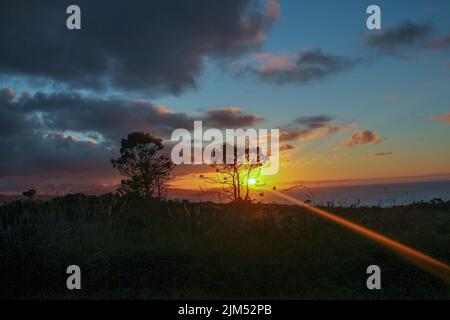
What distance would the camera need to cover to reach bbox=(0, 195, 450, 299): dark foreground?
31.1 feet

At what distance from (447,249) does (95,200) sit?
9.87 m

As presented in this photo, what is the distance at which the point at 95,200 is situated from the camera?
603 inches

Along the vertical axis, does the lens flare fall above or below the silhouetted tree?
below

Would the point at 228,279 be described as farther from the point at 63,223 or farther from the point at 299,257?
the point at 63,223

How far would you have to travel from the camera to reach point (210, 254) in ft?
35.8

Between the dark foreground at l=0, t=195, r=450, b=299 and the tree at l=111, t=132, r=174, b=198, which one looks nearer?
the dark foreground at l=0, t=195, r=450, b=299

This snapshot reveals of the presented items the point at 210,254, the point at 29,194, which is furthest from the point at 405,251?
the point at 29,194

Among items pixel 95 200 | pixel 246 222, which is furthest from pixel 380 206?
pixel 95 200

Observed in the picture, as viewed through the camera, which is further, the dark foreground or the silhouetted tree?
the silhouetted tree

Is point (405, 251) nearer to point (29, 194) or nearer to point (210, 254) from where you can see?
point (210, 254)

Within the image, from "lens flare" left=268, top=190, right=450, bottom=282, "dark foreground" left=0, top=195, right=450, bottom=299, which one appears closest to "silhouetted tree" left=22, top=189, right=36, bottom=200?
"dark foreground" left=0, top=195, right=450, bottom=299

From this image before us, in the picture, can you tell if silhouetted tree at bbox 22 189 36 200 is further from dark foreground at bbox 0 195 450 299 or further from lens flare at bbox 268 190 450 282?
lens flare at bbox 268 190 450 282

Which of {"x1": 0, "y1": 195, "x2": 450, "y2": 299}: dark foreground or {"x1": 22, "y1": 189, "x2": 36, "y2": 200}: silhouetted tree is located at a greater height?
{"x1": 22, "y1": 189, "x2": 36, "y2": 200}: silhouetted tree

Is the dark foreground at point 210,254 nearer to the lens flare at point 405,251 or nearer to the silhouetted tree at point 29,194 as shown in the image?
the lens flare at point 405,251
